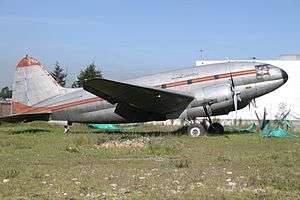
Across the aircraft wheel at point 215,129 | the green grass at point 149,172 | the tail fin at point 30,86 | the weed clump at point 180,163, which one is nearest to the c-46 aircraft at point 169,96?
the aircraft wheel at point 215,129

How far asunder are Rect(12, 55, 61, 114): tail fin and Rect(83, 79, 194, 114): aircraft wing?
4535 millimetres

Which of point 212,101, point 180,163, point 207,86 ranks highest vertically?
point 207,86

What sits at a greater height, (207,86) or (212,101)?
(207,86)

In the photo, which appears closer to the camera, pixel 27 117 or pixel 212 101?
pixel 212 101

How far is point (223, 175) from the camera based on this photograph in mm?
10562

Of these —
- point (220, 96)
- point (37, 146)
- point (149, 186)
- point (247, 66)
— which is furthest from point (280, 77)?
point (149, 186)

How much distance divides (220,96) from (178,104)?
2083 mm

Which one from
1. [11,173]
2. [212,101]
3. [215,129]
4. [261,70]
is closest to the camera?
[11,173]

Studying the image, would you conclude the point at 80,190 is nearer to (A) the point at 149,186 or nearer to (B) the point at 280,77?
(A) the point at 149,186

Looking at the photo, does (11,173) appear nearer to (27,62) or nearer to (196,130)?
(196,130)

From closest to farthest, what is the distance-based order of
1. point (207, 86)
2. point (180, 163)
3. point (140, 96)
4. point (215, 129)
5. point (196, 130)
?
point (180, 163), point (196, 130), point (140, 96), point (207, 86), point (215, 129)

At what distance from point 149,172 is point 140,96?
41.0ft

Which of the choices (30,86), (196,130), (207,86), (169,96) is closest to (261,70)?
(207,86)

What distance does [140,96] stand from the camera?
76.7 ft
